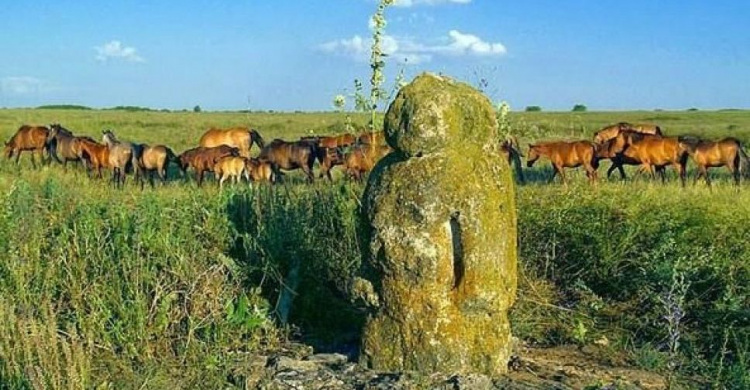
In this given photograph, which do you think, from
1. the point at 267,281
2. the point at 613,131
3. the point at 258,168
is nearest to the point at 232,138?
the point at 258,168

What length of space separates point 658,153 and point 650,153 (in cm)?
18

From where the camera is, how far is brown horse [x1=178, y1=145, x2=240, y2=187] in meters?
21.0

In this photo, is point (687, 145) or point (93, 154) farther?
point (93, 154)

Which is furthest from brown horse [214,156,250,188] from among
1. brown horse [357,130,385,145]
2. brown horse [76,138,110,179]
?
brown horse [357,130,385,145]

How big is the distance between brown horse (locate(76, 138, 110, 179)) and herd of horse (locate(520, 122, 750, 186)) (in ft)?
31.2

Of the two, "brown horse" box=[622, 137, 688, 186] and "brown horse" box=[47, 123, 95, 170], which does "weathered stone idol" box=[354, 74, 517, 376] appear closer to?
"brown horse" box=[622, 137, 688, 186]

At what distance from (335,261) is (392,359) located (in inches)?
79.6

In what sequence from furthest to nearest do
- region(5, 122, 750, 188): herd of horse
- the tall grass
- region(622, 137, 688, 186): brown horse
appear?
1. region(622, 137, 688, 186): brown horse
2. region(5, 122, 750, 188): herd of horse
3. the tall grass

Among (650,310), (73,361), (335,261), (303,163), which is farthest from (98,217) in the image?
(303,163)

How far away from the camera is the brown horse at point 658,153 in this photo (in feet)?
69.9

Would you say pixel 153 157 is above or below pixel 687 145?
below

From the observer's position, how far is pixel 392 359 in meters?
5.64

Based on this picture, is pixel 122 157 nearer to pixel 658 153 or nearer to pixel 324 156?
pixel 324 156

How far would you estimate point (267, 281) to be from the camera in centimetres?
719
